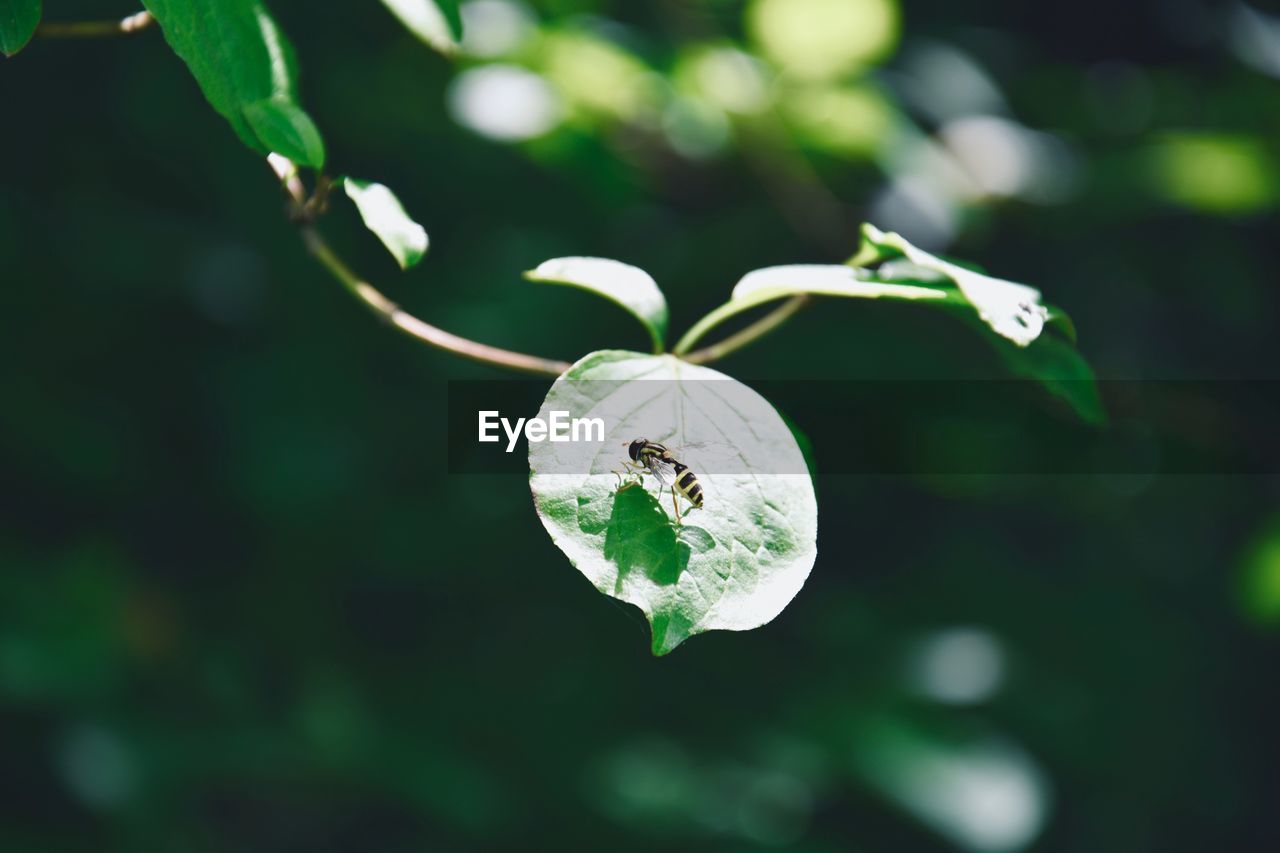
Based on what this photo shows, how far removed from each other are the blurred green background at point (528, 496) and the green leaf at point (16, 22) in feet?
3.07

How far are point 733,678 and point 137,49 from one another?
146cm

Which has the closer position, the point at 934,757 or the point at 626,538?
the point at 626,538

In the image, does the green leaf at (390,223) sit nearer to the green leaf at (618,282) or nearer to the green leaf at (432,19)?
the green leaf at (618,282)

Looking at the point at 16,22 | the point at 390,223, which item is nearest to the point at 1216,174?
the point at 390,223

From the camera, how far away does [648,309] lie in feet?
1.99

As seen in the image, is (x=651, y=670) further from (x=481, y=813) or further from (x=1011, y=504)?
(x=1011, y=504)

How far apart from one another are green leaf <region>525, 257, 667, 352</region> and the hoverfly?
0.27 feet

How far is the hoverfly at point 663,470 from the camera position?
514mm

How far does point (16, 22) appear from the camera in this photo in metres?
0.57

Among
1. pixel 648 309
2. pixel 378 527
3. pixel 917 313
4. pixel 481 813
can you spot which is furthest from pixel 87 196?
pixel 648 309

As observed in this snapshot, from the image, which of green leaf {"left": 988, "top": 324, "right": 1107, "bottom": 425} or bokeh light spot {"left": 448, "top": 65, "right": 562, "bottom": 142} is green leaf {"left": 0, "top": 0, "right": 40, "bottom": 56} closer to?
green leaf {"left": 988, "top": 324, "right": 1107, "bottom": 425}

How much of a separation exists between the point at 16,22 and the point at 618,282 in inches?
13.8

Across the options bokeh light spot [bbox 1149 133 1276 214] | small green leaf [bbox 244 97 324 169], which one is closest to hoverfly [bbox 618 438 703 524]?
small green leaf [bbox 244 97 324 169]

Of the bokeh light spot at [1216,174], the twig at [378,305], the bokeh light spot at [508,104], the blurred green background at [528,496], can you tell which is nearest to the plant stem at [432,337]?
the twig at [378,305]
